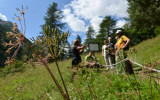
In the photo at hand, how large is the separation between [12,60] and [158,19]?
20976 mm

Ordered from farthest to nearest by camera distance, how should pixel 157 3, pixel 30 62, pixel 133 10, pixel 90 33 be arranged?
pixel 90 33, pixel 133 10, pixel 157 3, pixel 30 62

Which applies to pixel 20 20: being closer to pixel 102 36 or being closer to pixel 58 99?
pixel 58 99

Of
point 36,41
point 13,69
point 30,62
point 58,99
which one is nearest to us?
point 36,41

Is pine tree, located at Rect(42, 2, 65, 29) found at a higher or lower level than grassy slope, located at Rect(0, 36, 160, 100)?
higher

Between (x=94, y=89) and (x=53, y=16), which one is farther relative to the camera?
(x=53, y=16)

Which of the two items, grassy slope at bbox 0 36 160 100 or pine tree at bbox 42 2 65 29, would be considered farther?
pine tree at bbox 42 2 65 29

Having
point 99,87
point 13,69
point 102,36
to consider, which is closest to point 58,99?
point 99,87

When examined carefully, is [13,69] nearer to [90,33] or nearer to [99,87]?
[99,87]

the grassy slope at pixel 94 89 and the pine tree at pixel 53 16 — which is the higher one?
the pine tree at pixel 53 16

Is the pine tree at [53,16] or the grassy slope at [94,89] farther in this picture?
the pine tree at [53,16]

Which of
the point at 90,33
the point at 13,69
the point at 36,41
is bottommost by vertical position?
the point at 13,69

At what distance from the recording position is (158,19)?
16.8 m

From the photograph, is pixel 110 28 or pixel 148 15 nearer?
pixel 148 15

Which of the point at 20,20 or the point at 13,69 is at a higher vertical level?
the point at 20,20
